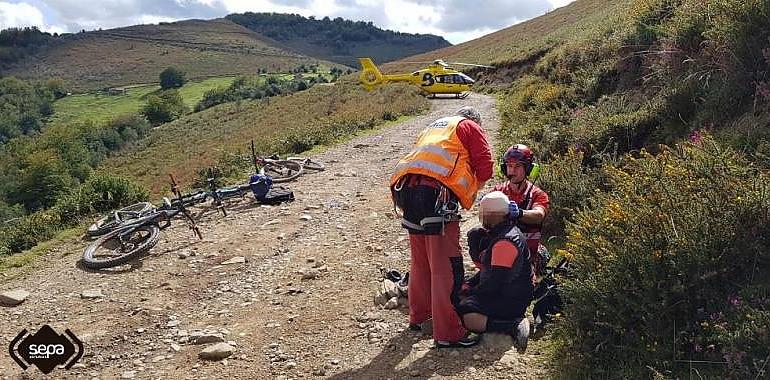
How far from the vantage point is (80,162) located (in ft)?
178

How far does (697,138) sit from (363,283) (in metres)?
3.82

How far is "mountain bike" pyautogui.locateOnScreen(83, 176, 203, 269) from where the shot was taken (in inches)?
291

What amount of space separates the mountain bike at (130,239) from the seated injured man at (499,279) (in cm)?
505

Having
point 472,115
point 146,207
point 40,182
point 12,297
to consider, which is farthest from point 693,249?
point 40,182

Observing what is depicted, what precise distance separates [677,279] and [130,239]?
7553 millimetres

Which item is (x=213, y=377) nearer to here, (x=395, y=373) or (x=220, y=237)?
(x=395, y=373)

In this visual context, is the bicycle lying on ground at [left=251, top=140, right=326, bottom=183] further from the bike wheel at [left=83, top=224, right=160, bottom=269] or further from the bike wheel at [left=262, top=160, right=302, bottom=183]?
the bike wheel at [left=83, top=224, right=160, bottom=269]

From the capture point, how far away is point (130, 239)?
8.27 meters

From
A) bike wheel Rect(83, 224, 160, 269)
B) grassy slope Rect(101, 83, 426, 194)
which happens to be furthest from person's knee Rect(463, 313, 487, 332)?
grassy slope Rect(101, 83, 426, 194)

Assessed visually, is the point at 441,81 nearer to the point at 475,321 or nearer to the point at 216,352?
the point at 216,352

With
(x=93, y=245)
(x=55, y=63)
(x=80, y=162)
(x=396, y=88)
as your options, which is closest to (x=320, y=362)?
(x=93, y=245)

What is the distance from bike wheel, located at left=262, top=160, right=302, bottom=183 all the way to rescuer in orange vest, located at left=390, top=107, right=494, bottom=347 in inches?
304

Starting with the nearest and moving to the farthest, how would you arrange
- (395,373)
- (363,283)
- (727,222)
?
(727,222) → (395,373) → (363,283)

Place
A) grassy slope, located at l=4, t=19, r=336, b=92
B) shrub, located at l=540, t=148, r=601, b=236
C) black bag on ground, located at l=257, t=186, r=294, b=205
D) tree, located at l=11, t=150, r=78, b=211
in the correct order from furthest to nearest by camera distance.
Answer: grassy slope, located at l=4, t=19, r=336, b=92 < tree, located at l=11, t=150, r=78, b=211 < black bag on ground, located at l=257, t=186, r=294, b=205 < shrub, located at l=540, t=148, r=601, b=236
